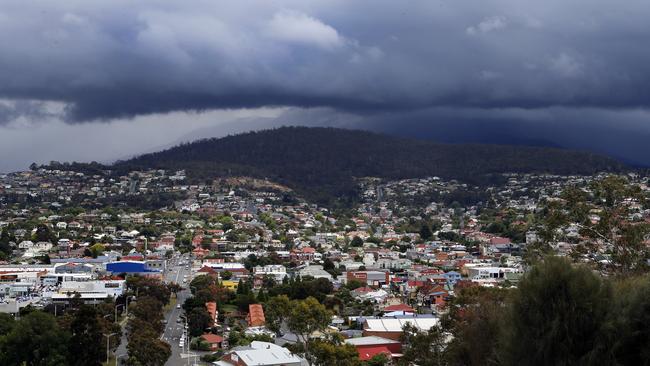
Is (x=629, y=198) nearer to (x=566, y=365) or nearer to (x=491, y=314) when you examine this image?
(x=491, y=314)

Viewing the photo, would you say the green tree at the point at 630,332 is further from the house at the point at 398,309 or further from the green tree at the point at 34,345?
the house at the point at 398,309

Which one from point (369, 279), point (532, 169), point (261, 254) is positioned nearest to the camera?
point (369, 279)

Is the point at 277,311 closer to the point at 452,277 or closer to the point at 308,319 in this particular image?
the point at 308,319

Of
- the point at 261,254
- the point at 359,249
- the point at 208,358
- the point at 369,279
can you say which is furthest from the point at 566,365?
the point at 359,249

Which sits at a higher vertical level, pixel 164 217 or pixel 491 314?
pixel 491 314

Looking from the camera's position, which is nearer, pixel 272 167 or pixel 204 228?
pixel 204 228

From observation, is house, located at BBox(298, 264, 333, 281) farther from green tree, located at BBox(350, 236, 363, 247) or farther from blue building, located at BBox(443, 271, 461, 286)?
green tree, located at BBox(350, 236, 363, 247)

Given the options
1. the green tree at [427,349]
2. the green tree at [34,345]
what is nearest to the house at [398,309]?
the green tree at [427,349]
